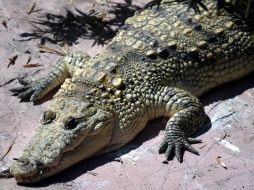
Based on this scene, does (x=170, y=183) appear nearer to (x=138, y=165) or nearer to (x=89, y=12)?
(x=138, y=165)

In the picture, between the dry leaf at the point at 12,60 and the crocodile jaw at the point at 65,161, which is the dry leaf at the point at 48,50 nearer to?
the dry leaf at the point at 12,60

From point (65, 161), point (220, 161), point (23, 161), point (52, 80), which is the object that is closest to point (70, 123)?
point (65, 161)

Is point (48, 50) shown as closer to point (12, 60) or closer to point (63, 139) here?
point (12, 60)

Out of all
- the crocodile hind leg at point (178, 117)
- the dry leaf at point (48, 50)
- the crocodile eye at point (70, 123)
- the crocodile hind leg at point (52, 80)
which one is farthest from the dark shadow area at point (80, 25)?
the crocodile eye at point (70, 123)

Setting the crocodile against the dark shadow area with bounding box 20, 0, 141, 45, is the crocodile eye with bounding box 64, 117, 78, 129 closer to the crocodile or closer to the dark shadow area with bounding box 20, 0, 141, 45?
the crocodile

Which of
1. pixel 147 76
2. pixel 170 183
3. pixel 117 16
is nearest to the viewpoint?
pixel 170 183

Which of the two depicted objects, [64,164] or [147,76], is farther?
[147,76]

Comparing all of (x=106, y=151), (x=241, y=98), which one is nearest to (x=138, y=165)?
(x=106, y=151)
